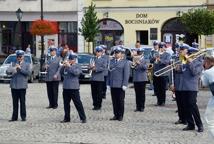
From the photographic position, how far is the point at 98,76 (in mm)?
19094

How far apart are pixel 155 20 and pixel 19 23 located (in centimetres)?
1042

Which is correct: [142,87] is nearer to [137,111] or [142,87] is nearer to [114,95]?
[137,111]

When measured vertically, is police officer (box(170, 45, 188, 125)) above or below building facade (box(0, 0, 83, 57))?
below

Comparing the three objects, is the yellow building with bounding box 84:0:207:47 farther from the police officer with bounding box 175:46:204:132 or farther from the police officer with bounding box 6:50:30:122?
the police officer with bounding box 175:46:204:132

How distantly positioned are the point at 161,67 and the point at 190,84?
5387 mm

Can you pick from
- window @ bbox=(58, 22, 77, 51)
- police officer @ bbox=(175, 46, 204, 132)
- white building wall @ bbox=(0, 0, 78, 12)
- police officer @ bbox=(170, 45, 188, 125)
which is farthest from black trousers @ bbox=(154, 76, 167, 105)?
white building wall @ bbox=(0, 0, 78, 12)

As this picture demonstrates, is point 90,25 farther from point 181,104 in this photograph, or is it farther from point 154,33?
point 181,104

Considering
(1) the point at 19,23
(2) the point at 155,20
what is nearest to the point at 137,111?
(2) the point at 155,20

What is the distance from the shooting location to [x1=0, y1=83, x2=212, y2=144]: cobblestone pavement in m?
12.9

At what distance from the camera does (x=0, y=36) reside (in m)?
47.5

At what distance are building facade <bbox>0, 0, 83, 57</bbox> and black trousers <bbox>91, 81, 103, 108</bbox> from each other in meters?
24.7

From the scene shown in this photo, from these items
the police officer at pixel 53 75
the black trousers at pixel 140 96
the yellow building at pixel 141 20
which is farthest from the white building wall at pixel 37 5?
the black trousers at pixel 140 96

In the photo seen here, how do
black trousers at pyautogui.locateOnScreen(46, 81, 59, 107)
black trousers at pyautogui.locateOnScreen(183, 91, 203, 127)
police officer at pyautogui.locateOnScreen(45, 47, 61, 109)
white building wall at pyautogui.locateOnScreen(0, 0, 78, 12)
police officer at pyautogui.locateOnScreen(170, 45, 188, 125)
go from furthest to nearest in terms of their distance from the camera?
white building wall at pyautogui.locateOnScreen(0, 0, 78, 12) → police officer at pyautogui.locateOnScreen(45, 47, 61, 109) → black trousers at pyautogui.locateOnScreen(46, 81, 59, 107) → police officer at pyautogui.locateOnScreen(170, 45, 188, 125) → black trousers at pyautogui.locateOnScreen(183, 91, 203, 127)

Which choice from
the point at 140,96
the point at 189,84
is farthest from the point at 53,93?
the point at 189,84
